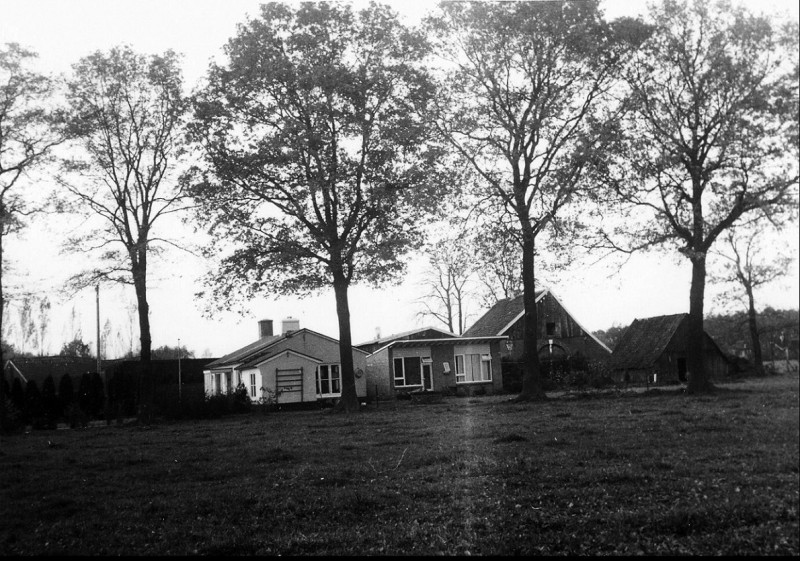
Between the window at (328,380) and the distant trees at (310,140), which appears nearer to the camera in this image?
the distant trees at (310,140)

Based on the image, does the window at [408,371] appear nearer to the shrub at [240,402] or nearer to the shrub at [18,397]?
the shrub at [240,402]

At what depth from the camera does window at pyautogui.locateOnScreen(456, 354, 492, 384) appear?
3853 cm

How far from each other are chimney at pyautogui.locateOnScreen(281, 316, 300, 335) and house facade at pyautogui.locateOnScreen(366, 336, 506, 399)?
15.2ft

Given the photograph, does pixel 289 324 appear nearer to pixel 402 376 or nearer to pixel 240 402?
pixel 402 376

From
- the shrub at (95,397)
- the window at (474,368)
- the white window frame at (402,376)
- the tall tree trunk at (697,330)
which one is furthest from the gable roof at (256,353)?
the tall tree trunk at (697,330)

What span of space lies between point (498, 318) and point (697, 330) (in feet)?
95.7

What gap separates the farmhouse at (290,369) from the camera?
3322 centimetres

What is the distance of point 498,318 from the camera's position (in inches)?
1626

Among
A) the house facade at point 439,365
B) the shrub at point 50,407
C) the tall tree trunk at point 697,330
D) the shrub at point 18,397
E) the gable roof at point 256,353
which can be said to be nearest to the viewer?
the tall tree trunk at point 697,330

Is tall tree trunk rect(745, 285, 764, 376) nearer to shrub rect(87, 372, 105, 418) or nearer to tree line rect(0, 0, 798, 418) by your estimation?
tree line rect(0, 0, 798, 418)

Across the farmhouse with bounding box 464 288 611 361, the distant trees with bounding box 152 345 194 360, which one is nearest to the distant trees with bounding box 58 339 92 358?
the distant trees with bounding box 152 345 194 360

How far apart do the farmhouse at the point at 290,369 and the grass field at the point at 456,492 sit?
19532mm

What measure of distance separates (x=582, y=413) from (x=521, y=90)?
7.84 meters

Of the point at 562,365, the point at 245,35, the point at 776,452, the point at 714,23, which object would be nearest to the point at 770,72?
the point at 714,23
